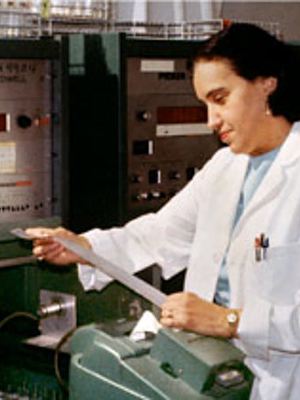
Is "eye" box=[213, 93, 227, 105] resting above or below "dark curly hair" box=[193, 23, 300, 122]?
below

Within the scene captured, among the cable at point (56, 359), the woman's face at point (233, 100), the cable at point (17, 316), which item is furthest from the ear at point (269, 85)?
the cable at point (17, 316)

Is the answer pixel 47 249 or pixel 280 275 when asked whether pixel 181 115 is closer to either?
pixel 47 249

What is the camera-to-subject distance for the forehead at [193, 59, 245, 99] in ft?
6.03

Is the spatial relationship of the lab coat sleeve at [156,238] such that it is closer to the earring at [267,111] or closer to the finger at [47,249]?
the finger at [47,249]

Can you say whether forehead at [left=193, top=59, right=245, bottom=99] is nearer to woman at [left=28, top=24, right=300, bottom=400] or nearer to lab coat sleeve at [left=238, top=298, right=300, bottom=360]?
woman at [left=28, top=24, right=300, bottom=400]

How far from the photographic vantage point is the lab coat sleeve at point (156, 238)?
2.10m

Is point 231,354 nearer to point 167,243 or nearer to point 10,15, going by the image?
point 167,243

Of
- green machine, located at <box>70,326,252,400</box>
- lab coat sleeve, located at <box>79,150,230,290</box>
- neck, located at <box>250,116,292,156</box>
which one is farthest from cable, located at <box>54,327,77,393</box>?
neck, located at <box>250,116,292,156</box>

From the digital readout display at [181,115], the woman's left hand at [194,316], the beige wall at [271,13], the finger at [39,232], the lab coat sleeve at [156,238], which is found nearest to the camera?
the woman's left hand at [194,316]

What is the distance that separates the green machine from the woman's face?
438 mm

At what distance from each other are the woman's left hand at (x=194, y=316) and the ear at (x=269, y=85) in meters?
0.46

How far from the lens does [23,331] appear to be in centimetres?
232

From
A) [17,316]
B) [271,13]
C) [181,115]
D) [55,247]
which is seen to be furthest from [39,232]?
[271,13]

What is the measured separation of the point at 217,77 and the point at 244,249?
1.19 ft
